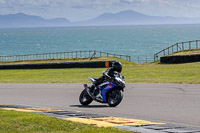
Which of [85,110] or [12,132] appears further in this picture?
[85,110]

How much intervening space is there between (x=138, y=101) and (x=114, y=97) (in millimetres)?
1413

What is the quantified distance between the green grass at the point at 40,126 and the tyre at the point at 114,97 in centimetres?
298

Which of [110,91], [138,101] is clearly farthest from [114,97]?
[138,101]

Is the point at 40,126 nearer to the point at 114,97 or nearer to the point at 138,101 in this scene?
the point at 114,97

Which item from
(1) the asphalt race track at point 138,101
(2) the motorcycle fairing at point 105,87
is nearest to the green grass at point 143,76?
(1) the asphalt race track at point 138,101

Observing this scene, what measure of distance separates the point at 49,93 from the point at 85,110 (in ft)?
17.5

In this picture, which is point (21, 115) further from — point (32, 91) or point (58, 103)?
point (32, 91)

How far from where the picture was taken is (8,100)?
53.9 ft

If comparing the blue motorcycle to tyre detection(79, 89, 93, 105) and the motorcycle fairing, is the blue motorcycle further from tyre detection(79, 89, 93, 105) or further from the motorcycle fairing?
tyre detection(79, 89, 93, 105)

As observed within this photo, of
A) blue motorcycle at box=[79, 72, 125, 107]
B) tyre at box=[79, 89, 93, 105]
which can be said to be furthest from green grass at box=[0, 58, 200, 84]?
blue motorcycle at box=[79, 72, 125, 107]

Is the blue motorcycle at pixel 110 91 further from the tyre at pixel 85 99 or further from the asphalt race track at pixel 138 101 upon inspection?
the asphalt race track at pixel 138 101

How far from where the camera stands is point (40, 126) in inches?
351

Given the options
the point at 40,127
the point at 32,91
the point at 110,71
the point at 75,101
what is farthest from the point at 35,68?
the point at 40,127

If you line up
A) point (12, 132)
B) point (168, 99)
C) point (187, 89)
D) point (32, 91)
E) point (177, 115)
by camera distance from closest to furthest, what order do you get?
point (12, 132)
point (177, 115)
point (168, 99)
point (187, 89)
point (32, 91)
